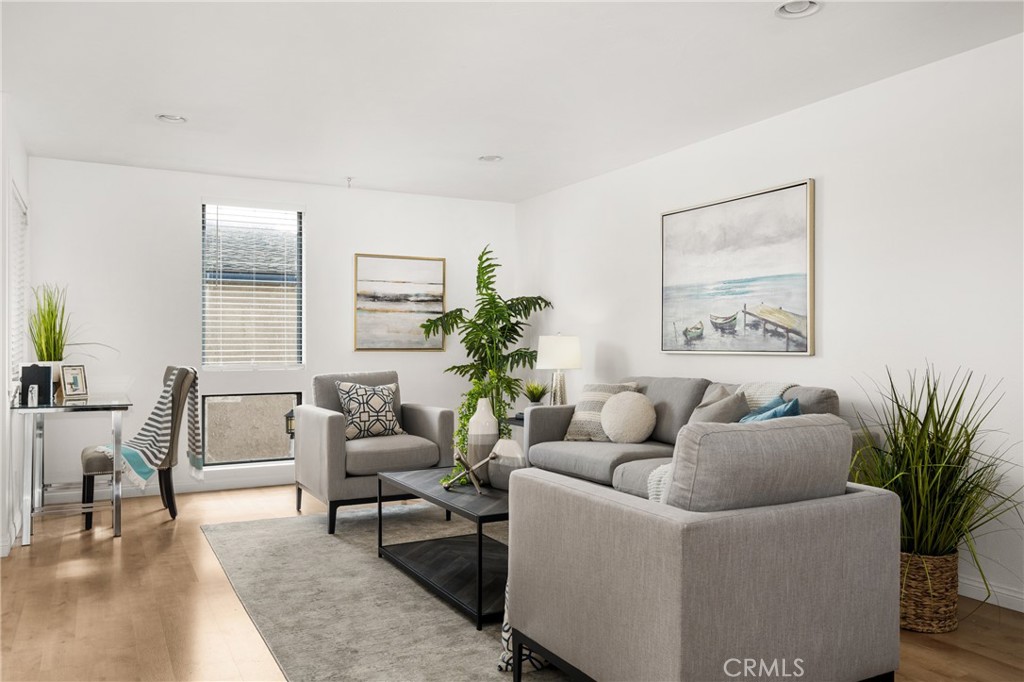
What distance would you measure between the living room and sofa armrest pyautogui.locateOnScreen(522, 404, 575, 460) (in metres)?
0.79

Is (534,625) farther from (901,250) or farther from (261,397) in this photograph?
(261,397)

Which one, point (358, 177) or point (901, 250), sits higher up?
point (358, 177)

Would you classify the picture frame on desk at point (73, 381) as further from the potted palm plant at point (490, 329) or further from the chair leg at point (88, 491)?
the potted palm plant at point (490, 329)

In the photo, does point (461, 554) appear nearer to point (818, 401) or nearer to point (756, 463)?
point (818, 401)

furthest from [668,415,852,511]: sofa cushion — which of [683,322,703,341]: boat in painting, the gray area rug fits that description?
[683,322,703,341]: boat in painting

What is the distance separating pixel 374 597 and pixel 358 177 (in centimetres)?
370

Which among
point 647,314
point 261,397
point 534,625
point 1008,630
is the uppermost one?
point 647,314

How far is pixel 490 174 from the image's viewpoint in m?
5.90

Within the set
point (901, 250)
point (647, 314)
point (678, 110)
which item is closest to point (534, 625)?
point (901, 250)

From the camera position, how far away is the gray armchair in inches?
178

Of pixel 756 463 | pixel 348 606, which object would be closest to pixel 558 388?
pixel 348 606

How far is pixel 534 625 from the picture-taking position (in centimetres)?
232

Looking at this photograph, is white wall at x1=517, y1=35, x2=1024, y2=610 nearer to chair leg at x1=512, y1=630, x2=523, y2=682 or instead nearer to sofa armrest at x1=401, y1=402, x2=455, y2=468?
sofa armrest at x1=401, y1=402, x2=455, y2=468

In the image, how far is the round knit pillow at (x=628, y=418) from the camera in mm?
4594
